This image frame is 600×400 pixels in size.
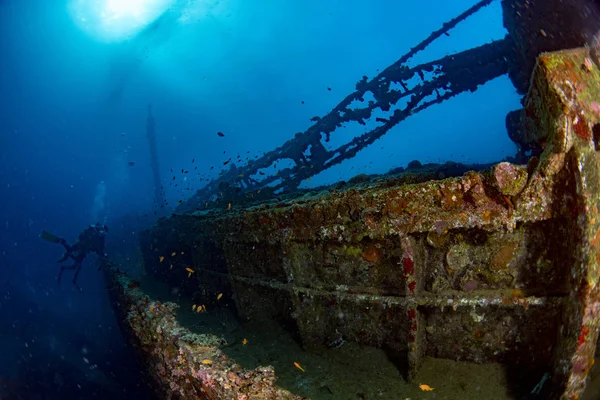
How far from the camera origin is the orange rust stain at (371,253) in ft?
11.5

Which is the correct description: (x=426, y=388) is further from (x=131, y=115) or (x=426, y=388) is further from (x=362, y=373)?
(x=131, y=115)

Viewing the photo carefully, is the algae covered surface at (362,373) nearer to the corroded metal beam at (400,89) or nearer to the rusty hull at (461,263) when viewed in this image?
the rusty hull at (461,263)

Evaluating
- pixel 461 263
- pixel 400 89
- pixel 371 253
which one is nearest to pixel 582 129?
pixel 461 263

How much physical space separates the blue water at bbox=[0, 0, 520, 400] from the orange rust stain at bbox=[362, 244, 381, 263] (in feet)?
29.3

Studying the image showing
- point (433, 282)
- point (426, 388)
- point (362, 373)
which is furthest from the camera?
point (362, 373)

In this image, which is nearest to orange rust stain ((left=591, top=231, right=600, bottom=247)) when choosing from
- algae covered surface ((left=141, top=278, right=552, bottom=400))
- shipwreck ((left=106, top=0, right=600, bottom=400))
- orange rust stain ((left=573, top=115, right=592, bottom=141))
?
shipwreck ((left=106, top=0, right=600, bottom=400))

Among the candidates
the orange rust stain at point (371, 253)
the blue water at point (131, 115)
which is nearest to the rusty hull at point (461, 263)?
the orange rust stain at point (371, 253)

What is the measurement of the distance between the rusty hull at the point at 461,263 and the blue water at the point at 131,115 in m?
7.98

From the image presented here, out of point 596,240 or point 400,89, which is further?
point 400,89

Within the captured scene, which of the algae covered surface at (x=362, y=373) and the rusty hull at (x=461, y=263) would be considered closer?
the rusty hull at (x=461, y=263)

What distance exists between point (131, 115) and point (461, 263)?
14433 centimetres

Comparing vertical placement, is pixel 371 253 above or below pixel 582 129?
below

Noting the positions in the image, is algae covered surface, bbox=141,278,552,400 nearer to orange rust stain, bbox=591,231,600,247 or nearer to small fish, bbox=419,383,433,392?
small fish, bbox=419,383,433,392

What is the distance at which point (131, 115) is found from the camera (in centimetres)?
12744
